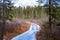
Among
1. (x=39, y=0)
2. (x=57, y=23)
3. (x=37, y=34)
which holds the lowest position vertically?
(x=37, y=34)

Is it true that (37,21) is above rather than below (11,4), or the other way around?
below

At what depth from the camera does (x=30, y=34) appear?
188 centimetres

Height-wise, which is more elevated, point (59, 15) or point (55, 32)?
point (59, 15)

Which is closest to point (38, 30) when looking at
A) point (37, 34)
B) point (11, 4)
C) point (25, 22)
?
point (37, 34)

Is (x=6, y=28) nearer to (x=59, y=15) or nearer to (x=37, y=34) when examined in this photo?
(x=37, y=34)

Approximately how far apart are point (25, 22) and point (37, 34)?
0.21 meters

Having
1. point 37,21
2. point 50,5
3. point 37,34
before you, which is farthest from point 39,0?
point 37,34

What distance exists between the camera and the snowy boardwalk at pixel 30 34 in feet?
6.14

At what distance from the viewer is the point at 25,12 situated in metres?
1.88

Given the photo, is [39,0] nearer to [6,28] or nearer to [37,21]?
[37,21]

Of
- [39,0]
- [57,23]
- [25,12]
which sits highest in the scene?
[39,0]

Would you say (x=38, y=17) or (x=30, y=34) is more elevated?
(x=38, y=17)

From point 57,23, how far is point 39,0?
366mm

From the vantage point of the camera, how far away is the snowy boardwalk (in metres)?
1.87
